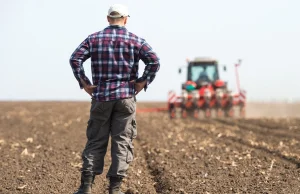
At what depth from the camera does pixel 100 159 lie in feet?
15.0

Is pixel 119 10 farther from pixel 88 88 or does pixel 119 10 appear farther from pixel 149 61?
pixel 88 88

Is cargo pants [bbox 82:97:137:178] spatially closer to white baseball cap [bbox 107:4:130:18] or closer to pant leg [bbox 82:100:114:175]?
pant leg [bbox 82:100:114:175]

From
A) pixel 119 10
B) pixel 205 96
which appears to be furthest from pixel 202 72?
pixel 119 10

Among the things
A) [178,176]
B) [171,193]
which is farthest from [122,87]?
[178,176]

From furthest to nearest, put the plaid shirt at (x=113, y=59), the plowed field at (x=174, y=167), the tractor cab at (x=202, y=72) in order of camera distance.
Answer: the tractor cab at (x=202, y=72) → the plowed field at (x=174, y=167) → the plaid shirt at (x=113, y=59)

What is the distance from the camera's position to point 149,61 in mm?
4508

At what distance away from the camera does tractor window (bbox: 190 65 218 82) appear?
67.9 ft

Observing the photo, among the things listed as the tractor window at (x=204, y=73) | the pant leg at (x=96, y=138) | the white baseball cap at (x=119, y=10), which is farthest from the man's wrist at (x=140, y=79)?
the tractor window at (x=204, y=73)

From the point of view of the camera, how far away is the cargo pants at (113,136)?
4.49 meters

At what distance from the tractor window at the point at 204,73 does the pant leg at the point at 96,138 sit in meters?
16.3

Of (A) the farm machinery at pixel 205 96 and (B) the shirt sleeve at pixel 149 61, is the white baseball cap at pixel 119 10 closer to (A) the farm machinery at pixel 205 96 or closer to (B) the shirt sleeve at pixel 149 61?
(B) the shirt sleeve at pixel 149 61

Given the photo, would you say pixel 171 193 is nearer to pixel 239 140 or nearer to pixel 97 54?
pixel 97 54

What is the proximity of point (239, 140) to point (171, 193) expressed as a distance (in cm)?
581

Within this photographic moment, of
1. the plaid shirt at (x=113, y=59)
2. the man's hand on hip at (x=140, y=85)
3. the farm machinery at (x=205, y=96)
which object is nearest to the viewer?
the plaid shirt at (x=113, y=59)
